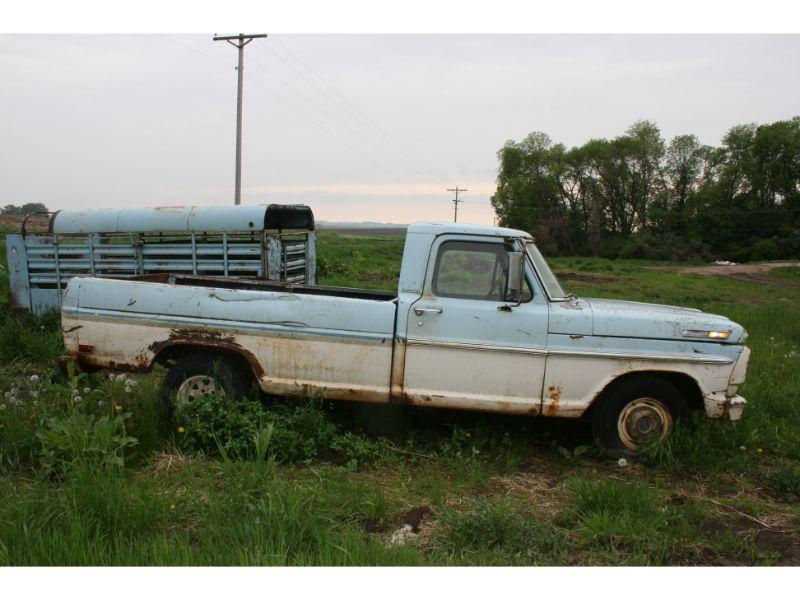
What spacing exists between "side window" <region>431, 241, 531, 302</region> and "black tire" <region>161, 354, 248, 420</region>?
1830 mm

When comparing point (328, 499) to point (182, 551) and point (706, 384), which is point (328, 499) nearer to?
point (182, 551)

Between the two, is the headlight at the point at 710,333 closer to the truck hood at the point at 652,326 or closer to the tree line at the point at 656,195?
the truck hood at the point at 652,326

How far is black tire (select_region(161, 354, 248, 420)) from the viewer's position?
5.25 meters

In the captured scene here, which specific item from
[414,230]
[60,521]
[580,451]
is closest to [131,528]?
[60,521]

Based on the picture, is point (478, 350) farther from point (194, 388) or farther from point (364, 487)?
point (194, 388)

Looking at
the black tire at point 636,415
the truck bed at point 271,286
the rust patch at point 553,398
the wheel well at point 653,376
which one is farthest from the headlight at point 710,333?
the truck bed at point 271,286

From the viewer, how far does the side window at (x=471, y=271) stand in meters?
5.12

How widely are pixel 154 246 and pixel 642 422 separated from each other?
786cm

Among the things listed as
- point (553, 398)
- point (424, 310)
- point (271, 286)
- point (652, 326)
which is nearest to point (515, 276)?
point (424, 310)

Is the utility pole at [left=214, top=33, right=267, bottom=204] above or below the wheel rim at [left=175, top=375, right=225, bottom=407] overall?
above

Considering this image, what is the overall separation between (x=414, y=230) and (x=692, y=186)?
61534 millimetres

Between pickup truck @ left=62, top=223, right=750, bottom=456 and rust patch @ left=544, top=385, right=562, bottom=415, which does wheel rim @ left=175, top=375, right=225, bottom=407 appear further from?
rust patch @ left=544, top=385, right=562, bottom=415

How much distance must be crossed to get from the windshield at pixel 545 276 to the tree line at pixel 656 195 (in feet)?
164

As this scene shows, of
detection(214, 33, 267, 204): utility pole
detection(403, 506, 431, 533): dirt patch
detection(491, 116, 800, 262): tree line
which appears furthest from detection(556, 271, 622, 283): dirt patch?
detection(491, 116, 800, 262): tree line
